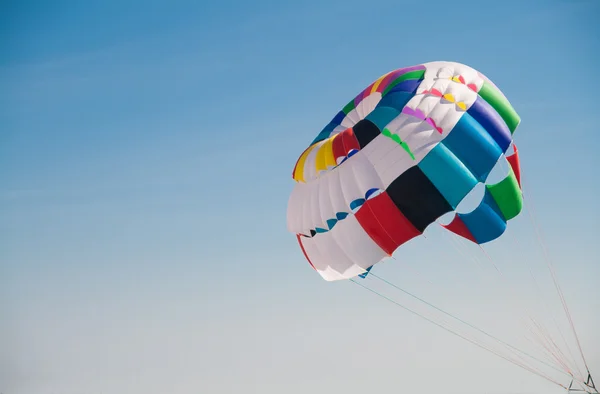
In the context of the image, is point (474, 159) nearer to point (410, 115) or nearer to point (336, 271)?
point (410, 115)

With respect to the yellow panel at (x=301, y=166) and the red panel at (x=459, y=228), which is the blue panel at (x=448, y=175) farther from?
the yellow panel at (x=301, y=166)

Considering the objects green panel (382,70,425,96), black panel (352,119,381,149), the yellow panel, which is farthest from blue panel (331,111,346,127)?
black panel (352,119,381,149)

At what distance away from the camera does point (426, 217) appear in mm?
16781

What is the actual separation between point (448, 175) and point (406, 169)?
0.91 m

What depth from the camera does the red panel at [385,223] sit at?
669 inches

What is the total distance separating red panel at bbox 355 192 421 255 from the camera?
55.8 feet

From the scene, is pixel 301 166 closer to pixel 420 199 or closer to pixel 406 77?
pixel 420 199

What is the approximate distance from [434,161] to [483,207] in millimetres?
1945

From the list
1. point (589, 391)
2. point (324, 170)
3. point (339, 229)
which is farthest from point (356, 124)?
point (589, 391)

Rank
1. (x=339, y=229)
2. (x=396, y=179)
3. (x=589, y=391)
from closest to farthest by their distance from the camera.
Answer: (x=589, y=391) < (x=396, y=179) < (x=339, y=229)

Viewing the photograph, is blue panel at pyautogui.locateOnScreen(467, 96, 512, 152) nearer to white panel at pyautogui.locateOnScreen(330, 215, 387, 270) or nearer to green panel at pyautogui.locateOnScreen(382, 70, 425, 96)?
green panel at pyautogui.locateOnScreen(382, 70, 425, 96)

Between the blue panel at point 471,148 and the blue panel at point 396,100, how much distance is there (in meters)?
1.25

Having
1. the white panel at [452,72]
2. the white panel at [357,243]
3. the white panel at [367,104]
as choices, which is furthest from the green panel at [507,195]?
the white panel at [367,104]

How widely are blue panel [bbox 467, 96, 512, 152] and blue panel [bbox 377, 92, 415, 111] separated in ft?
4.63
